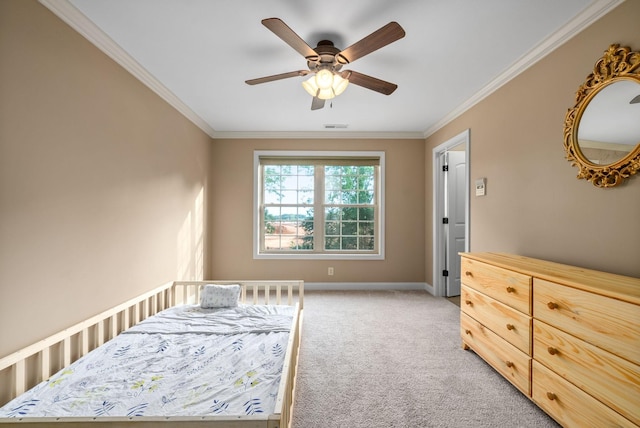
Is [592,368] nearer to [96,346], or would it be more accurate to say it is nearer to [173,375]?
[173,375]

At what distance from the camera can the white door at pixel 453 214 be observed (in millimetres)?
4113

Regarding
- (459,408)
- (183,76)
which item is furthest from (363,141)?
(459,408)

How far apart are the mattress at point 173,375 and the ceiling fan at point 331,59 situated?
1.89 m

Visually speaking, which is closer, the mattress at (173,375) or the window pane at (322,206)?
the mattress at (173,375)

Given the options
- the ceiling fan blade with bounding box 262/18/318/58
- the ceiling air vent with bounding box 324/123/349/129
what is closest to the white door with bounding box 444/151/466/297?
the ceiling air vent with bounding box 324/123/349/129

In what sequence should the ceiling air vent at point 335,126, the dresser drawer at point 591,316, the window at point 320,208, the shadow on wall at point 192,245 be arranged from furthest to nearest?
the window at point 320,208 < the ceiling air vent at point 335,126 < the shadow on wall at point 192,245 < the dresser drawer at point 591,316

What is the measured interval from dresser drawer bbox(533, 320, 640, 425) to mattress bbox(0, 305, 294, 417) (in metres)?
1.52

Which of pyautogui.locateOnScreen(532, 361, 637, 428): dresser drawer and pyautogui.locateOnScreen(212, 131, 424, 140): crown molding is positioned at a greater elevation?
pyautogui.locateOnScreen(212, 131, 424, 140): crown molding

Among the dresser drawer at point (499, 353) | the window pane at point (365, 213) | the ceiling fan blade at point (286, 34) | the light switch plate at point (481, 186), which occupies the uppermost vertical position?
the ceiling fan blade at point (286, 34)

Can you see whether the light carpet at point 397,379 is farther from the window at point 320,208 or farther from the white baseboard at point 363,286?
the window at point 320,208

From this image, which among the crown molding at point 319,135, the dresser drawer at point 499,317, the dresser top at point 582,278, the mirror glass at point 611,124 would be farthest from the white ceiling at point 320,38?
the dresser drawer at point 499,317

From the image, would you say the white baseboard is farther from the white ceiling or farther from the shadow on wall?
the white ceiling

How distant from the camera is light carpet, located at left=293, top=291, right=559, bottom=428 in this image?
1.69m

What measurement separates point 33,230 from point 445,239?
4.28 meters
